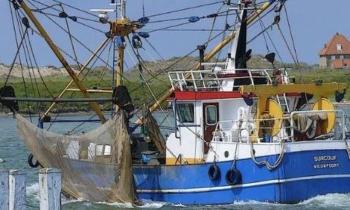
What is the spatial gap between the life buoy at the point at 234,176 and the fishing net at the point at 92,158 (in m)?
2.44

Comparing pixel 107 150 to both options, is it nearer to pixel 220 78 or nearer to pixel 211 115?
pixel 211 115

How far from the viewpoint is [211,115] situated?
25.7 meters

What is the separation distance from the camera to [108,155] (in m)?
24.6

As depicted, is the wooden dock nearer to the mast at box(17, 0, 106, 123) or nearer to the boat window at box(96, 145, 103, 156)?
the boat window at box(96, 145, 103, 156)

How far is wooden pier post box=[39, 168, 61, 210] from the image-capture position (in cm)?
1538

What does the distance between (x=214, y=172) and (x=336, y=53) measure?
396ft

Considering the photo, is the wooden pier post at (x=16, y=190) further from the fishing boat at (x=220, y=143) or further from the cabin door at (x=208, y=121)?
the cabin door at (x=208, y=121)

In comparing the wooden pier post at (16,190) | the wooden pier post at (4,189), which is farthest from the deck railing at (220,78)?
the wooden pier post at (4,189)

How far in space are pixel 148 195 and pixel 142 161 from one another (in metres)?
1.13

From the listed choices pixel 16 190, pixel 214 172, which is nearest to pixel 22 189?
pixel 16 190

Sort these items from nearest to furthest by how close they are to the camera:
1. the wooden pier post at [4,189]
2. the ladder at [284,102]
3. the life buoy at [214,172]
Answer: the wooden pier post at [4,189] < the life buoy at [214,172] < the ladder at [284,102]

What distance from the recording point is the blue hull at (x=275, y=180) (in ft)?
75.9

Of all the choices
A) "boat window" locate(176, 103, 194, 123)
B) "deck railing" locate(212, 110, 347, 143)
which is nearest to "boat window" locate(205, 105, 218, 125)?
"deck railing" locate(212, 110, 347, 143)

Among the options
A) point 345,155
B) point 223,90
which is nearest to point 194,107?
point 223,90
